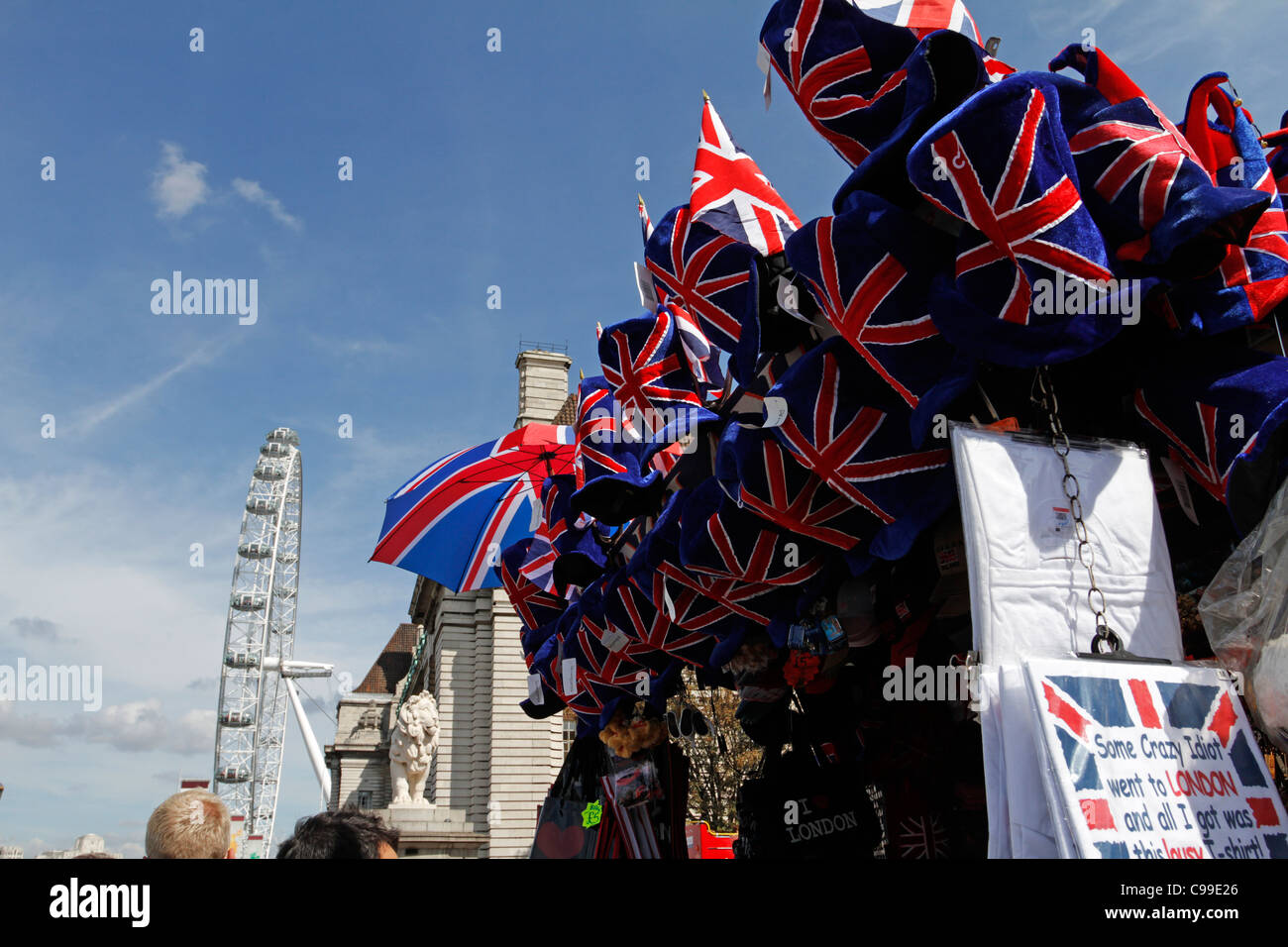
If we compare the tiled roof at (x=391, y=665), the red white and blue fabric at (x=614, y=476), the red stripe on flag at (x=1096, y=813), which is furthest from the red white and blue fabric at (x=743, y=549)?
the tiled roof at (x=391, y=665)

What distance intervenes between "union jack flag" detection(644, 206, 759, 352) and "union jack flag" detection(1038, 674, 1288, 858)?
299 centimetres

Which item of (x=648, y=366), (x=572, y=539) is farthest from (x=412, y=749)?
(x=648, y=366)

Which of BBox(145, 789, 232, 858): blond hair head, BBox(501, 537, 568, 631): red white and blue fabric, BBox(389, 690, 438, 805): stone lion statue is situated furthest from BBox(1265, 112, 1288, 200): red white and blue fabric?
BBox(389, 690, 438, 805): stone lion statue

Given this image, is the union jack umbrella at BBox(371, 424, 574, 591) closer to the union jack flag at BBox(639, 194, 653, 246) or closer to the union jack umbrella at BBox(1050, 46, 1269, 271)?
the union jack flag at BBox(639, 194, 653, 246)

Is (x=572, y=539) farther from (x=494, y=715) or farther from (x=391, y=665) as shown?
(x=391, y=665)

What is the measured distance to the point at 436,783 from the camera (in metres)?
22.8

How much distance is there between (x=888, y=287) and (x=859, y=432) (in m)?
0.66

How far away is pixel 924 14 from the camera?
3893 mm

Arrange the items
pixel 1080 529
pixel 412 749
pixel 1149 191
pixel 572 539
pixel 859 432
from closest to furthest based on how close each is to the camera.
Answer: pixel 1080 529
pixel 1149 191
pixel 859 432
pixel 572 539
pixel 412 749

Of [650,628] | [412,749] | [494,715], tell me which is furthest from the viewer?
[494,715]

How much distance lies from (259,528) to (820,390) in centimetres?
5827
